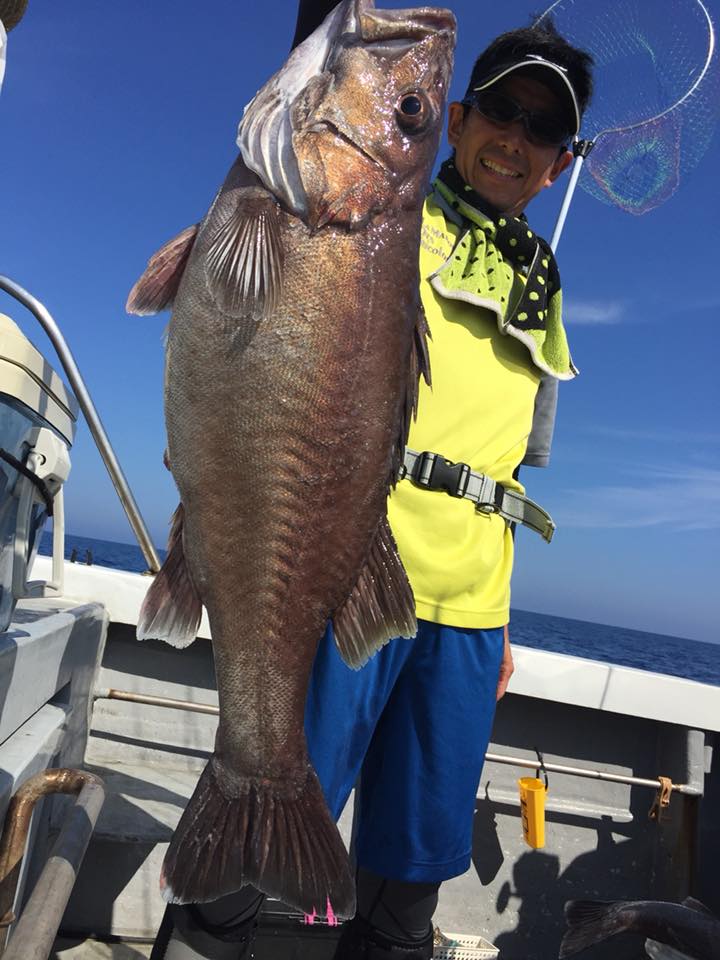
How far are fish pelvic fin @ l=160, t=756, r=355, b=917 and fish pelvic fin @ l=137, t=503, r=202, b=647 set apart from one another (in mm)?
344

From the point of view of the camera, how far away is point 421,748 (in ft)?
7.30

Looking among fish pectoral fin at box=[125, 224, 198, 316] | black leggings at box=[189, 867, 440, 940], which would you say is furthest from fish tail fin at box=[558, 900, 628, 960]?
fish pectoral fin at box=[125, 224, 198, 316]

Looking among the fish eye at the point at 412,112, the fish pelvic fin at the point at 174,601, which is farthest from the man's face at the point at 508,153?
the fish pelvic fin at the point at 174,601

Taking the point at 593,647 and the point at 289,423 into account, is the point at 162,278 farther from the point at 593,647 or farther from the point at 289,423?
the point at 593,647

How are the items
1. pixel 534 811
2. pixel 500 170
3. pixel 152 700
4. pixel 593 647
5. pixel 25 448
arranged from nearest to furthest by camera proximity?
1. pixel 25 448
2. pixel 500 170
3. pixel 534 811
4. pixel 152 700
5. pixel 593 647

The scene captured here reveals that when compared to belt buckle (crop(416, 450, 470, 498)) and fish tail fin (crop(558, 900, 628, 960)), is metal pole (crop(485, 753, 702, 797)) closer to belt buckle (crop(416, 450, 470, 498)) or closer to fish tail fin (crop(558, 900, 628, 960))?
fish tail fin (crop(558, 900, 628, 960))

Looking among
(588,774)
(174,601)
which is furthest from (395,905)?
(588,774)

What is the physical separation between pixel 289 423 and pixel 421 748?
1.21m

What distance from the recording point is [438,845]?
7.23 ft

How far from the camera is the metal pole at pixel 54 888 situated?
1355mm

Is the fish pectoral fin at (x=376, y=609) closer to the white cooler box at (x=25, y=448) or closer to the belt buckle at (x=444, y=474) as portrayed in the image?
the belt buckle at (x=444, y=474)

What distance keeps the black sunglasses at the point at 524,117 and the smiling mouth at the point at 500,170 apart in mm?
120

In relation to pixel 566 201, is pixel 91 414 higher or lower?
lower

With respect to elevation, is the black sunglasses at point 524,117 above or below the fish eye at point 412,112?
above
